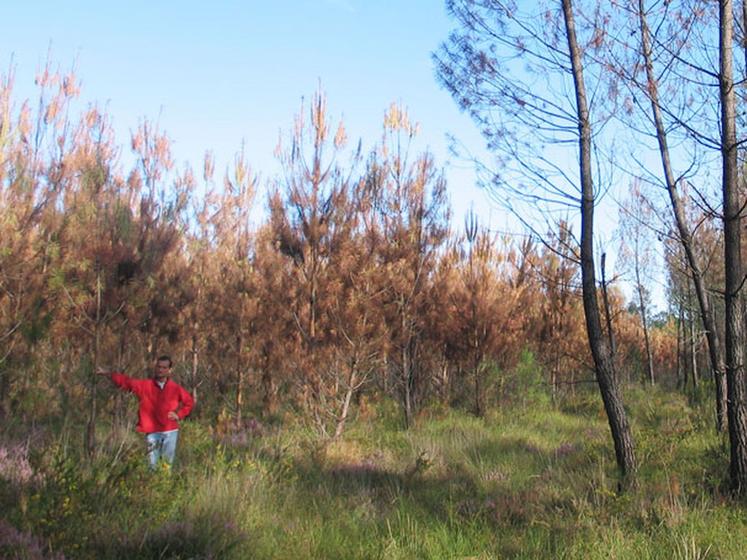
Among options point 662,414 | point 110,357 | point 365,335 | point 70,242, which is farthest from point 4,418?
point 662,414

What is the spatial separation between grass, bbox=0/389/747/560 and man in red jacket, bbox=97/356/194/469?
39 centimetres

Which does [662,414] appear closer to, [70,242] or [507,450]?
[507,450]

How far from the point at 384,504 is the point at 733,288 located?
385cm

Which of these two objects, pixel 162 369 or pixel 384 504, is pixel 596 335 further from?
pixel 162 369

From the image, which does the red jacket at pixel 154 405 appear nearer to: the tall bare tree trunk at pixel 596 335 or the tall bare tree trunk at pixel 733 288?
the tall bare tree trunk at pixel 596 335

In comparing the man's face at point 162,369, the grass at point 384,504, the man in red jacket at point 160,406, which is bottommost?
the grass at point 384,504

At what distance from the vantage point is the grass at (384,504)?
167 inches

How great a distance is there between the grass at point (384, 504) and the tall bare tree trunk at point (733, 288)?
50 cm

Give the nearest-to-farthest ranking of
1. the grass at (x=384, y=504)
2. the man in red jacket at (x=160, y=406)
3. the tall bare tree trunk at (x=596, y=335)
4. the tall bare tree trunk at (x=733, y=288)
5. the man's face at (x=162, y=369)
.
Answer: the grass at (x=384, y=504)
the tall bare tree trunk at (x=733, y=288)
the tall bare tree trunk at (x=596, y=335)
the man in red jacket at (x=160, y=406)
the man's face at (x=162, y=369)

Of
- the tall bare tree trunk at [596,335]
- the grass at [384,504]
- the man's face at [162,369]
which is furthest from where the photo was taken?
the man's face at [162,369]


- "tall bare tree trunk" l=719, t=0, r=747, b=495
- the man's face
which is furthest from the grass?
the man's face

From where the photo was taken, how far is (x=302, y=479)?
23.8 ft

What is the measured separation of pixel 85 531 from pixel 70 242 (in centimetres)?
640

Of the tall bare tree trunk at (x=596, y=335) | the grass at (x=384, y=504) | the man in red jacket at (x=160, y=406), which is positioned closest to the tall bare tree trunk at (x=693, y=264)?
the grass at (x=384, y=504)
